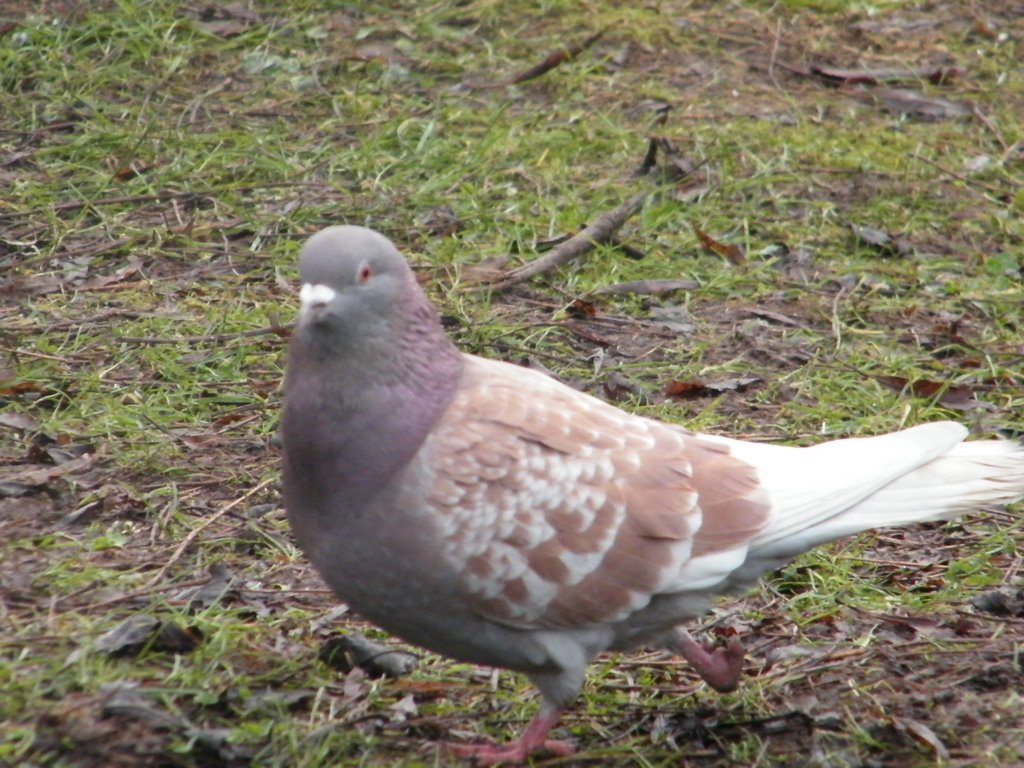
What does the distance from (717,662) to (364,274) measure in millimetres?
1439

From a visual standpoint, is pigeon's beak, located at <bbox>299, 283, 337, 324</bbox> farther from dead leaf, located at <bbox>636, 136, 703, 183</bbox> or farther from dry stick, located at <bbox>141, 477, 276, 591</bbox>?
dead leaf, located at <bbox>636, 136, 703, 183</bbox>

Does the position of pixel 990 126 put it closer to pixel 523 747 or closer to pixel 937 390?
pixel 937 390

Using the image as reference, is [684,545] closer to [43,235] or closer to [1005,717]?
[1005,717]

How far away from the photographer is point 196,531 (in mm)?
4398

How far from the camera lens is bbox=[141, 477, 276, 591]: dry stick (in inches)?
161

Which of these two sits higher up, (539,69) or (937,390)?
(539,69)

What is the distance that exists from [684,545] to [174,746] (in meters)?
1.36

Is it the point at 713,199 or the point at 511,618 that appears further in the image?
the point at 713,199

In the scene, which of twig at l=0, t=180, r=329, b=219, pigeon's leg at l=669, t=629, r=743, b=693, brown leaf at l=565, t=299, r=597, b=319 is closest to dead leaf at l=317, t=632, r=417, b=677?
pigeon's leg at l=669, t=629, r=743, b=693

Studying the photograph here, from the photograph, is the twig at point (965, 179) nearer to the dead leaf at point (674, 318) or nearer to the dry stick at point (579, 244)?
the dry stick at point (579, 244)

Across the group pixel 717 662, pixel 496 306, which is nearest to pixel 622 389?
pixel 496 306

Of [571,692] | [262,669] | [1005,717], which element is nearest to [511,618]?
[571,692]

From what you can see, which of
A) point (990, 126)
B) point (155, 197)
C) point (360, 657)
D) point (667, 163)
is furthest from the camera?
point (990, 126)

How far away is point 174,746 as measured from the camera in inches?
133
